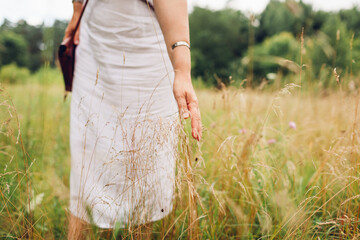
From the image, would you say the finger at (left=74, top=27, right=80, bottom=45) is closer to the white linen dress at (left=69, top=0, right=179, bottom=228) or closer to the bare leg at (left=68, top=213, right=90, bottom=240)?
the white linen dress at (left=69, top=0, right=179, bottom=228)

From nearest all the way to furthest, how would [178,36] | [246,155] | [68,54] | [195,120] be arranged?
[195,120]
[178,36]
[68,54]
[246,155]

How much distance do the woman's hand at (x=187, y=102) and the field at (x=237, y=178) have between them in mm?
52

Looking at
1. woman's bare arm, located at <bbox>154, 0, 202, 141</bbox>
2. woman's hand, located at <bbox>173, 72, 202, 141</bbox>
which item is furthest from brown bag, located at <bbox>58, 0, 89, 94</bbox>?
woman's hand, located at <bbox>173, 72, 202, 141</bbox>

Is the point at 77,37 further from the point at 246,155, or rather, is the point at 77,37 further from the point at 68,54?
the point at 246,155

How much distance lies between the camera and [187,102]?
3.10ft

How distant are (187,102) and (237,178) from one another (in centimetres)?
62

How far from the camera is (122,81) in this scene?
1.13m

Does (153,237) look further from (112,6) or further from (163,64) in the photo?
(112,6)

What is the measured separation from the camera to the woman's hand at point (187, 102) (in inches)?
35.4

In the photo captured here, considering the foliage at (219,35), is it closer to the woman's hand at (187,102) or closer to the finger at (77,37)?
the finger at (77,37)

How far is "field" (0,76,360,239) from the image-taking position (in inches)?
40.6

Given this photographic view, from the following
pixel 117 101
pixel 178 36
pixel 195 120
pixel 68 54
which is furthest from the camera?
pixel 68 54

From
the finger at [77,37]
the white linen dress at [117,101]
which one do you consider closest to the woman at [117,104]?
the white linen dress at [117,101]

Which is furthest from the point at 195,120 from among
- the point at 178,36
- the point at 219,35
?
the point at 219,35
